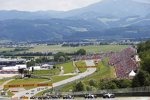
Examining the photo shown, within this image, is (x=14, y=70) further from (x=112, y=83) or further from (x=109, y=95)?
(x=109, y=95)

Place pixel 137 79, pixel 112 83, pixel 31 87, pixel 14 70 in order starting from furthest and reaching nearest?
pixel 14 70, pixel 31 87, pixel 112 83, pixel 137 79

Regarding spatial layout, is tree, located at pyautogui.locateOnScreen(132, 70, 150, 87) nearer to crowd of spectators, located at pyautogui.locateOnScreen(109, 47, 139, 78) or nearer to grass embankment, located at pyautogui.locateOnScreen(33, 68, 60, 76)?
crowd of spectators, located at pyautogui.locateOnScreen(109, 47, 139, 78)

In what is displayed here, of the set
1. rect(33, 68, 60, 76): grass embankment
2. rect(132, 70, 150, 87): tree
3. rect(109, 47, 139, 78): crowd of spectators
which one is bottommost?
rect(33, 68, 60, 76): grass embankment

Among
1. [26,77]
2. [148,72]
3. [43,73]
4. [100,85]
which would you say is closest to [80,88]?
[100,85]

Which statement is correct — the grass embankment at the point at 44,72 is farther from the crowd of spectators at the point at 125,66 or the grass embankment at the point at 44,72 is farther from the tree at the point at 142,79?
the tree at the point at 142,79

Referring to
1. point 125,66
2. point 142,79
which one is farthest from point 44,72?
point 142,79

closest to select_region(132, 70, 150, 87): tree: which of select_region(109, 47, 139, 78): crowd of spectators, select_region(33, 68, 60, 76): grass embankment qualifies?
select_region(109, 47, 139, 78): crowd of spectators

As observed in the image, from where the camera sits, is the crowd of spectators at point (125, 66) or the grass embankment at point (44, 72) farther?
the grass embankment at point (44, 72)

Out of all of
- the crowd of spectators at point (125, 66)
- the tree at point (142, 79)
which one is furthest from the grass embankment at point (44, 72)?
the tree at point (142, 79)

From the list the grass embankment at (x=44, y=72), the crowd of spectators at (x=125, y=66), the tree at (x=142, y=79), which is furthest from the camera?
the grass embankment at (x=44, y=72)

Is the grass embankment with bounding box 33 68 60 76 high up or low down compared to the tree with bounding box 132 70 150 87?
down

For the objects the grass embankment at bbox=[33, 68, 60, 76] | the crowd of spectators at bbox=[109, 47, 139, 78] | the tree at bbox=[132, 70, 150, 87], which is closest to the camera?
the tree at bbox=[132, 70, 150, 87]
